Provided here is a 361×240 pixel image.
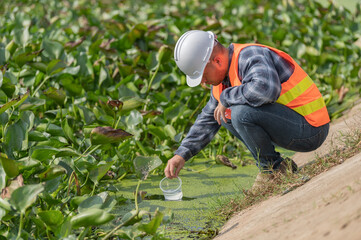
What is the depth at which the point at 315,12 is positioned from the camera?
255 inches

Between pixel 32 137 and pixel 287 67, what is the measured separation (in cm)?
123

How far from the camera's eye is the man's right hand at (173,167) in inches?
105

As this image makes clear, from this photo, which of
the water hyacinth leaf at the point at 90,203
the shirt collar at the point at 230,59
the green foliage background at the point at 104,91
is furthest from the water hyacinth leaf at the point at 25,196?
the shirt collar at the point at 230,59

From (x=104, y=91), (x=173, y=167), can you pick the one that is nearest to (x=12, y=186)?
(x=173, y=167)

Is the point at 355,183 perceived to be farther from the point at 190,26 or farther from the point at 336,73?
the point at 190,26

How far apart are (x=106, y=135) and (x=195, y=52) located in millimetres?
547

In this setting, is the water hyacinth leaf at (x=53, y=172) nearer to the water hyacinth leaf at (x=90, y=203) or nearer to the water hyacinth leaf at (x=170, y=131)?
the water hyacinth leaf at (x=90, y=203)

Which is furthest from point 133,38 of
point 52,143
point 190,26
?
point 52,143

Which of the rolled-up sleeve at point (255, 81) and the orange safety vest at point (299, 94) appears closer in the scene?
the rolled-up sleeve at point (255, 81)

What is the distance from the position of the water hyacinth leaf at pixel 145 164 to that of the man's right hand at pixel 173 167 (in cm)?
6

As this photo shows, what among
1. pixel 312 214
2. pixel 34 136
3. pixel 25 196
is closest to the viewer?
pixel 312 214

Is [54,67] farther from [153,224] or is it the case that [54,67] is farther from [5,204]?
[153,224]

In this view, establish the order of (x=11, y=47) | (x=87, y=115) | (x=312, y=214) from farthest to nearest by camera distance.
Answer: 1. (x=11, y=47)
2. (x=87, y=115)
3. (x=312, y=214)

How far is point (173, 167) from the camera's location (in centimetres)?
268
